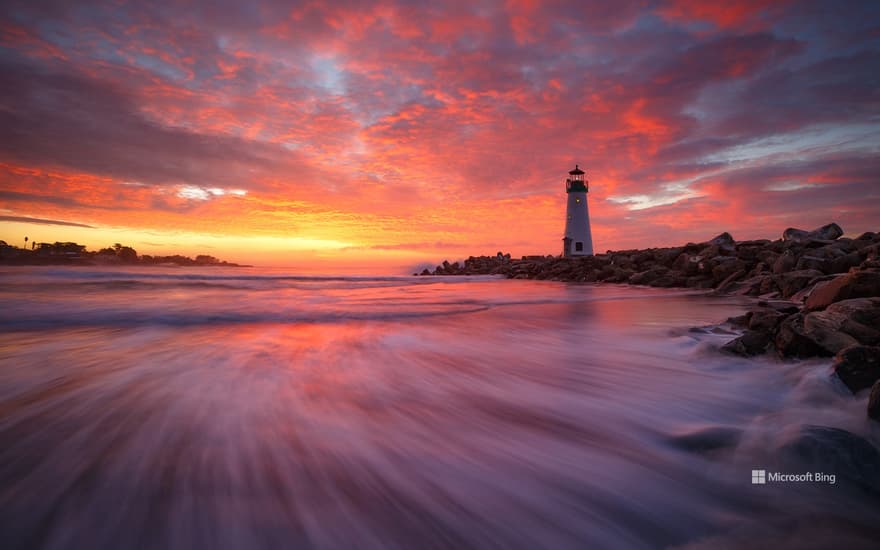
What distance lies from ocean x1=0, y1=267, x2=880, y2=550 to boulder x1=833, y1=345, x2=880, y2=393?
0.20ft

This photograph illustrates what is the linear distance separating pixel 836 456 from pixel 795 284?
7388 mm

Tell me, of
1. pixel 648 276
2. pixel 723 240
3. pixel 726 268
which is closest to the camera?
pixel 726 268

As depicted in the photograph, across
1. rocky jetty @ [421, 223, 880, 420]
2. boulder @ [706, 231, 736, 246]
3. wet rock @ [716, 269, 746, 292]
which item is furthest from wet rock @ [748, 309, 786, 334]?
boulder @ [706, 231, 736, 246]

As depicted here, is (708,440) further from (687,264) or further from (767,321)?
(687,264)

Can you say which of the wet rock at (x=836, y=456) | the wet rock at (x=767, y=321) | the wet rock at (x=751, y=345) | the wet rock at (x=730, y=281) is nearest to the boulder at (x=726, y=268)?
the wet rock at (x=730, y=281)

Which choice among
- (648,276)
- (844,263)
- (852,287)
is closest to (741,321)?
(852,287)

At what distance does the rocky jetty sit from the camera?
259 cm

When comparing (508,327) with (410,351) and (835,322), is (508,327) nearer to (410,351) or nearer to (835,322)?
(410,351)

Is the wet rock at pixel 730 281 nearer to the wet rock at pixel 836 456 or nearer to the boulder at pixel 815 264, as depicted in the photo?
the boulder at pixel 815 264

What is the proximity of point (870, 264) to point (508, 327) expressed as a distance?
5.96 metres

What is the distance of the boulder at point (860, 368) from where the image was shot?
6.55ft

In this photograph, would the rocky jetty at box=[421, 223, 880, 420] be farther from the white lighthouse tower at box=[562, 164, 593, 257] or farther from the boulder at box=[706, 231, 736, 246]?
the white lighthouse tower at box=[562, 164, 593, 257]

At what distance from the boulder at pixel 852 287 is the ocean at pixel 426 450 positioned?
1381 millimetres

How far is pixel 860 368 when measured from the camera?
2031 mm
